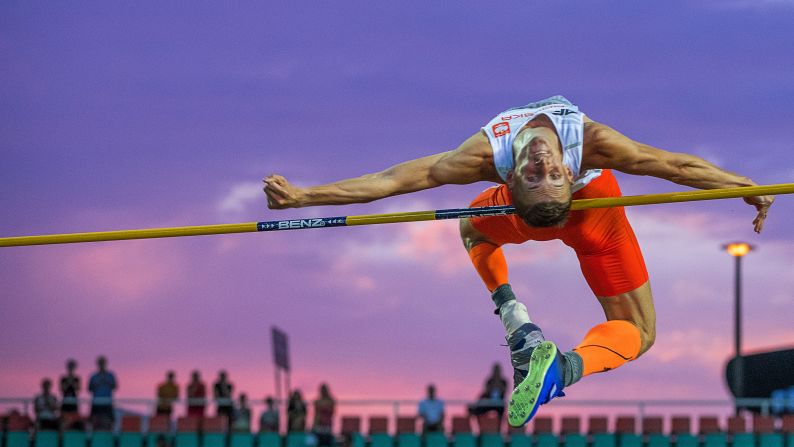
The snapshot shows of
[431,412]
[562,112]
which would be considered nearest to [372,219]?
[562,112]

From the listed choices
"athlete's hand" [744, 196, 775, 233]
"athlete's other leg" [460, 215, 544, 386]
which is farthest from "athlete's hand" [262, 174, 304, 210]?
"athlete's hand" [744, 196, 775, 233]

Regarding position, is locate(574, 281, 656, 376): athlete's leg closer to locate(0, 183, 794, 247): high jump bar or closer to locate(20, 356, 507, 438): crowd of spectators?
locate(0, 183, 794, 247): high jump bar

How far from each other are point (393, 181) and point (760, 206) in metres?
2.21

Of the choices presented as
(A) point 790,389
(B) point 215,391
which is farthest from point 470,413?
(A) point 790,389

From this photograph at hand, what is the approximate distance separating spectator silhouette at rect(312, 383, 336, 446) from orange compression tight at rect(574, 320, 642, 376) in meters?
7.94

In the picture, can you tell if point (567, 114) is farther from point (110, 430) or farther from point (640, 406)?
point (110, 430)

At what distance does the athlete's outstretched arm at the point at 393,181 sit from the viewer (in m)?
7.54

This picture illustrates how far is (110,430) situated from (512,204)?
9587mm

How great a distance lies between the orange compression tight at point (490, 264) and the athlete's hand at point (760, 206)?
160 cm

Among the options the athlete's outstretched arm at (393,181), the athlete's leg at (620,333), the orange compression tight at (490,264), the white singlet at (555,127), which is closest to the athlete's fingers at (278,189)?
the athlete's outstretched arm at (393,181)

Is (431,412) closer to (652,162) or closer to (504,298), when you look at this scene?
(504,298)

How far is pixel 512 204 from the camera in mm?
7449

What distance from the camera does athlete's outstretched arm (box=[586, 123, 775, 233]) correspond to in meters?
7.39

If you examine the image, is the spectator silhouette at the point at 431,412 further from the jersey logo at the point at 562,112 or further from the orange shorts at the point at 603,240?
the jersey logo at the point at 562,112
